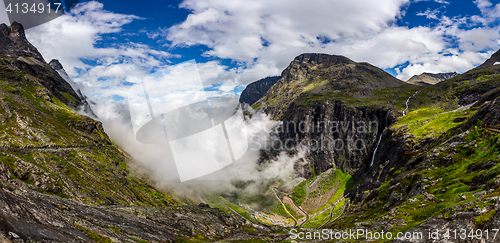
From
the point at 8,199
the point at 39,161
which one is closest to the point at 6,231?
the point at 8,199

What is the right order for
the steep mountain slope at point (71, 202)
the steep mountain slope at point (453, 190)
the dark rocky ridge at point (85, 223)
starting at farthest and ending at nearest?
1. the steep mountain slope at point (71, 202)
2. the steep mountain slope at point (453, 190)
3. the dark rocky ridge at point (85, 223)

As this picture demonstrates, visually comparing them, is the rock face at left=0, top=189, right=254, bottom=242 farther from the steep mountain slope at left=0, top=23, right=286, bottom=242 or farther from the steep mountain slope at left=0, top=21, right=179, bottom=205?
the steep mountain slope at left=0, top=21, right=179, bottom=205

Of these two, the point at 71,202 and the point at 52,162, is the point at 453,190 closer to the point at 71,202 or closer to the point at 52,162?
the point at 71,202

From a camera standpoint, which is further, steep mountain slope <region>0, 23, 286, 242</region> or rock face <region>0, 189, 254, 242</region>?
steep mountain slope <region>0, 23, 286, 242</region>

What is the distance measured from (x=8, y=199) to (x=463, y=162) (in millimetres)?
123168

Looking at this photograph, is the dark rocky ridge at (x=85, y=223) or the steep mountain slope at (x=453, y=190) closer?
the dark rocky ridge at (x=85, y=223)

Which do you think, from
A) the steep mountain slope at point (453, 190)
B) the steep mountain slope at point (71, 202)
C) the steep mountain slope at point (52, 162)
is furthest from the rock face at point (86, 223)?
the steep mountain slope at point (453, 190)

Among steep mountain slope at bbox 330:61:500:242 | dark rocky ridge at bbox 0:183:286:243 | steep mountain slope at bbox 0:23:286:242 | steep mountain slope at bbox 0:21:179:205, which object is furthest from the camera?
steep mountain slope at bbox 0:21:179:205

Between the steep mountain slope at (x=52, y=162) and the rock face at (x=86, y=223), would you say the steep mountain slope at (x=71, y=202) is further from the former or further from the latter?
the steep mountain slope at (x=52, y=162)

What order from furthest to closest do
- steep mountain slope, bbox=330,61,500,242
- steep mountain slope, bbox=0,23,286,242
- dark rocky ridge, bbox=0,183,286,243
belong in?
steep mountain slope, bbox=0,23,286,242, steep mountain slope, bbox=330,61,500,242, dark rocky ridge, bbox=0,183,286,243

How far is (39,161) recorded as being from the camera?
430 ft

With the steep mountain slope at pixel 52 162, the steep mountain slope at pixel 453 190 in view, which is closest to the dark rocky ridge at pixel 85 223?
the steep mountain slope at pixel 52 162

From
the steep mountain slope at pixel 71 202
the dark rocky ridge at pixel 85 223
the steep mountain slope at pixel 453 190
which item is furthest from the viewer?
the steep mountain slope at pixel 71 202

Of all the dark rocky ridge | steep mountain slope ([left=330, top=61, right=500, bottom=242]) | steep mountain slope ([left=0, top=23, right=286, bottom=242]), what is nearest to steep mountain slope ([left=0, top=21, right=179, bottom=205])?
steep mountain slope ([left=0, top=23, right=286, bottom=242])
